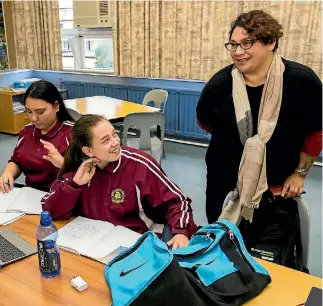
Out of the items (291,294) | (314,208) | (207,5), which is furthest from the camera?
(207,5)

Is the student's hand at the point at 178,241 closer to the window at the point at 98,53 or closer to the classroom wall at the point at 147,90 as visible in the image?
the classroom wall at the point at 147,90

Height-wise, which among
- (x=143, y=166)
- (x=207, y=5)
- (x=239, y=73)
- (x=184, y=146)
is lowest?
(x=184, y=146)

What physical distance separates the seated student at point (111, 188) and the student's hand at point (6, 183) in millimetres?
377

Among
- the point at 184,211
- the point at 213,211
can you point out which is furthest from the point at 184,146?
the point at 184,211

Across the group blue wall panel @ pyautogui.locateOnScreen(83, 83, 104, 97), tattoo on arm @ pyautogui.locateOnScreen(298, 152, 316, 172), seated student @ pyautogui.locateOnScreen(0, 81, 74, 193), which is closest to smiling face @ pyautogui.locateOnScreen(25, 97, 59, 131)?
seated student @ pyautogui.locateOnScreen(0, 81, 74, 193)

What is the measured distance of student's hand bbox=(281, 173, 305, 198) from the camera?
166 cm

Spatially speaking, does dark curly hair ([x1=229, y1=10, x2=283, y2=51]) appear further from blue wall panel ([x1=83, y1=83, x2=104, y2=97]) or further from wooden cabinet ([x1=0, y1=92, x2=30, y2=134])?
wooden cabinet ([x1=0, y1=92, x2=30, y2=134])

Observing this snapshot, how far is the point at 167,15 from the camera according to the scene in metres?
4.72

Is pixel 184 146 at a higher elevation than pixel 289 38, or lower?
lower

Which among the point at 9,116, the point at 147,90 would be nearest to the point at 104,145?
the point at 147,90

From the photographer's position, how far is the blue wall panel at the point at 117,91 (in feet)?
17.5

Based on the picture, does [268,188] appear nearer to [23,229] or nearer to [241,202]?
[241,202]

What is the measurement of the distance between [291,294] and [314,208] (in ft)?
7.78

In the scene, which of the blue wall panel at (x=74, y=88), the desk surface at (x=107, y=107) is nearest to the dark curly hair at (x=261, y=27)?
the desk surface at (x=107, y=107)
